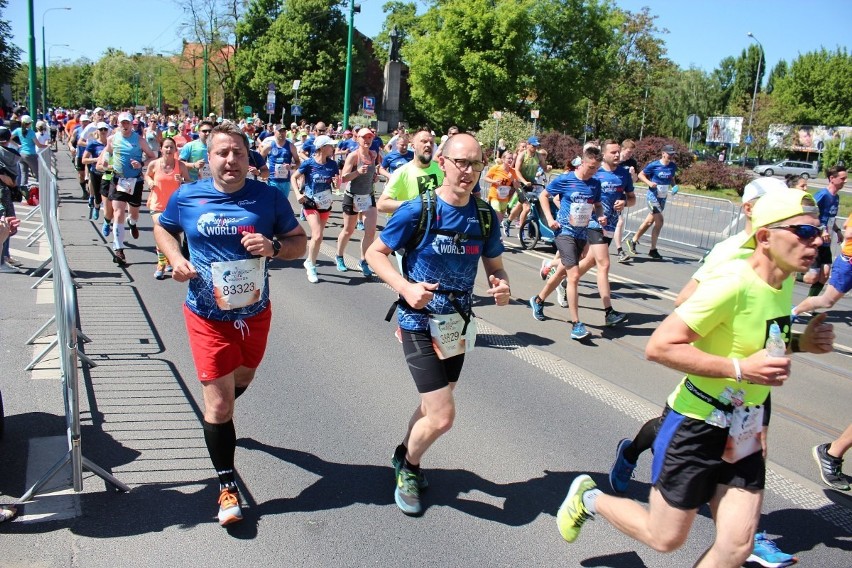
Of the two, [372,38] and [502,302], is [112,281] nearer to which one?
[502,302]

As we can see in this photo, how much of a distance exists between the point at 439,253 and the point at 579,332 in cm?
394

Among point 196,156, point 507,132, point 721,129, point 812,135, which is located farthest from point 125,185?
point 812,135

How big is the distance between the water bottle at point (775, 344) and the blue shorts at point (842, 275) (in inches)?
211

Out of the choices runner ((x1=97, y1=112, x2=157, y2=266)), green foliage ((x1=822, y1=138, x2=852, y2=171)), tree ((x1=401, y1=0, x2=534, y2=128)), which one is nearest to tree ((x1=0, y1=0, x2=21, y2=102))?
tree ((x1=401, y1=0, x2=534, y2=128))

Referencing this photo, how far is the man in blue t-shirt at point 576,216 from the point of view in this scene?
7508 millimetres

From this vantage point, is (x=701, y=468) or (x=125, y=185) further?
(x=125, y=185)

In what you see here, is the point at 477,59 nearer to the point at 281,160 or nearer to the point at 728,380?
the point at 281,160

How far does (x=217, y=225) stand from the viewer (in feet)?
11.9

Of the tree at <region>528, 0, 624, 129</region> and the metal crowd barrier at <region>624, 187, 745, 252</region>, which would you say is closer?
the metal crowd barrier at <region>624, 187, 745, 252</region>

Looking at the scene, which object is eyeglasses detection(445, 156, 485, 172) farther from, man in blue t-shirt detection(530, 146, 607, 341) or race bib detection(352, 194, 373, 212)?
race bib detection(352, 194, 373, 212)

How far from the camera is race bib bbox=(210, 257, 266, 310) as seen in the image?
143 inches

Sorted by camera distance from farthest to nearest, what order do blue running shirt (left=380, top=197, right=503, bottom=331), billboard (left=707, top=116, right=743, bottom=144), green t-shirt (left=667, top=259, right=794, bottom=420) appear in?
billboard (left=707, top=116, right=743, bottom=144) < blue running shirt (left=380, top=197, right=503, bottom=331) < green t-shirt (left=667, top=259, right=794, bottom=420)

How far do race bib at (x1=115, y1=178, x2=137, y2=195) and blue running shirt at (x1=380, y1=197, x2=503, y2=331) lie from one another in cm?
758

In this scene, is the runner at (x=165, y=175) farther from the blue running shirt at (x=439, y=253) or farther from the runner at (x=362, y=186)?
the blue running shirt at (x=439, y=253)
